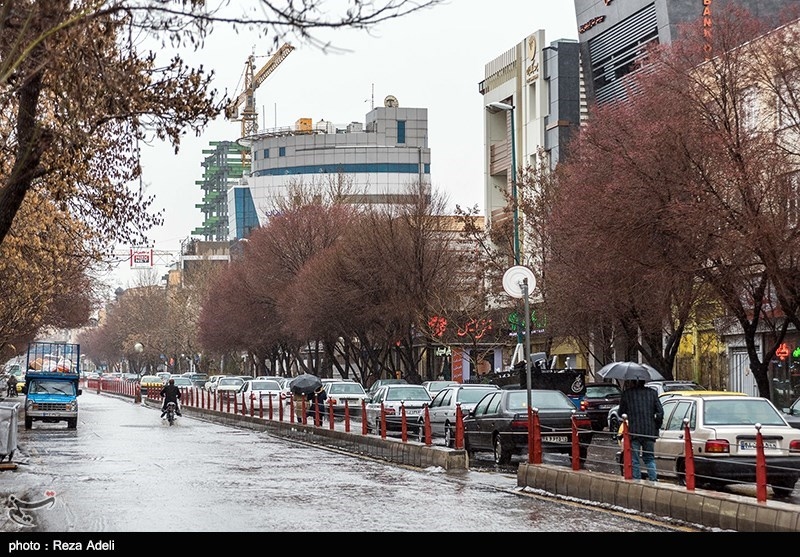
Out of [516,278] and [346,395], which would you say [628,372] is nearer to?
[516,278]

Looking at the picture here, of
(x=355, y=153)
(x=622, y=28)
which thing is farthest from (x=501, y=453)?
(x=355, y=153)

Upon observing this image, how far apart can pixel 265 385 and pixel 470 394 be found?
27.6 metres

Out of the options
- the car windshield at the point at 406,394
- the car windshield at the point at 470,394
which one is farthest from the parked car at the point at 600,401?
the car windshield at the point at 470,394

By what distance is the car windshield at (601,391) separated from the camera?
3962 cm

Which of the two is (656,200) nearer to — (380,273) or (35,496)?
(35,496)

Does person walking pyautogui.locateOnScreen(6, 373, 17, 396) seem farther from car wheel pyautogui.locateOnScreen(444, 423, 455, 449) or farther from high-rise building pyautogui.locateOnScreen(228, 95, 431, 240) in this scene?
high-rise building pyautogui.locateOnScreen(228, 95, 431, 240)

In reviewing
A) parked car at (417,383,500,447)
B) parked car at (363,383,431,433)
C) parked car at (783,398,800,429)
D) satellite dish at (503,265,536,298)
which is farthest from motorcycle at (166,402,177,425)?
satellite dish at (503,265,536,298)

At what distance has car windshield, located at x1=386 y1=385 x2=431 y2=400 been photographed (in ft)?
127

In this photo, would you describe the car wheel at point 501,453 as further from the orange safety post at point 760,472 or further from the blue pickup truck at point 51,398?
the blue pickup truck at point 51,398

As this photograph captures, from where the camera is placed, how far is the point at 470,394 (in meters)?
34.6

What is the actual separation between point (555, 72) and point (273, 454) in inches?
1603

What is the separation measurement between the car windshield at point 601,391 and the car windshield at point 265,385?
2299 cm
